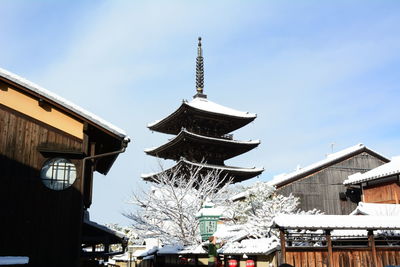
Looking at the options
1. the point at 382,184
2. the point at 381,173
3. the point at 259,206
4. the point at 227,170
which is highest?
the point at 227,170

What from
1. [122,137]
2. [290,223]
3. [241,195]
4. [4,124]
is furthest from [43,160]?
[241,195]

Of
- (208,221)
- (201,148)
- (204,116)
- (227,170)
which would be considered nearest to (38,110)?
(208,221)

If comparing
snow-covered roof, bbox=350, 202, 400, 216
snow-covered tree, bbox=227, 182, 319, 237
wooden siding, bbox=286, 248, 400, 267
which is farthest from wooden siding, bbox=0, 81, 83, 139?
snow-covered roof, bbox=350, 202, 400, 216

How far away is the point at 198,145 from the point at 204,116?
2.56 meters

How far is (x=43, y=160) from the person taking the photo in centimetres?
1127

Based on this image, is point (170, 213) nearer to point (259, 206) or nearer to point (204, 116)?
point (259, 206)

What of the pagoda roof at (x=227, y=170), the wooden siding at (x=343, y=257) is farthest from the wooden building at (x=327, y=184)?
the wooden siding at (x=343, y=257)

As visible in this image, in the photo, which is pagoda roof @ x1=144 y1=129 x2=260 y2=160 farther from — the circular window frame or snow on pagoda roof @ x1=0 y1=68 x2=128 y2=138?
the circular window frame

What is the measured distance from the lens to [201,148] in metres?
32.9

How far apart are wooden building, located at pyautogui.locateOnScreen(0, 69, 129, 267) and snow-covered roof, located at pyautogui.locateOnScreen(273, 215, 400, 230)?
5692mm

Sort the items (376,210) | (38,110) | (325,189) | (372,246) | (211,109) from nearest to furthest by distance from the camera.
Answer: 1. (38,110)
2. (372,246)
3. (376,210)
4. (325,189)
5. (211,109)

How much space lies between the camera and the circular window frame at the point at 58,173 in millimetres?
11156

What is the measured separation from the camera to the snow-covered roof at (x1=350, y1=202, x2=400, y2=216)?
19.5 metres

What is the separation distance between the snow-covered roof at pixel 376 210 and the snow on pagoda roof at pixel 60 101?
44.0 feet
